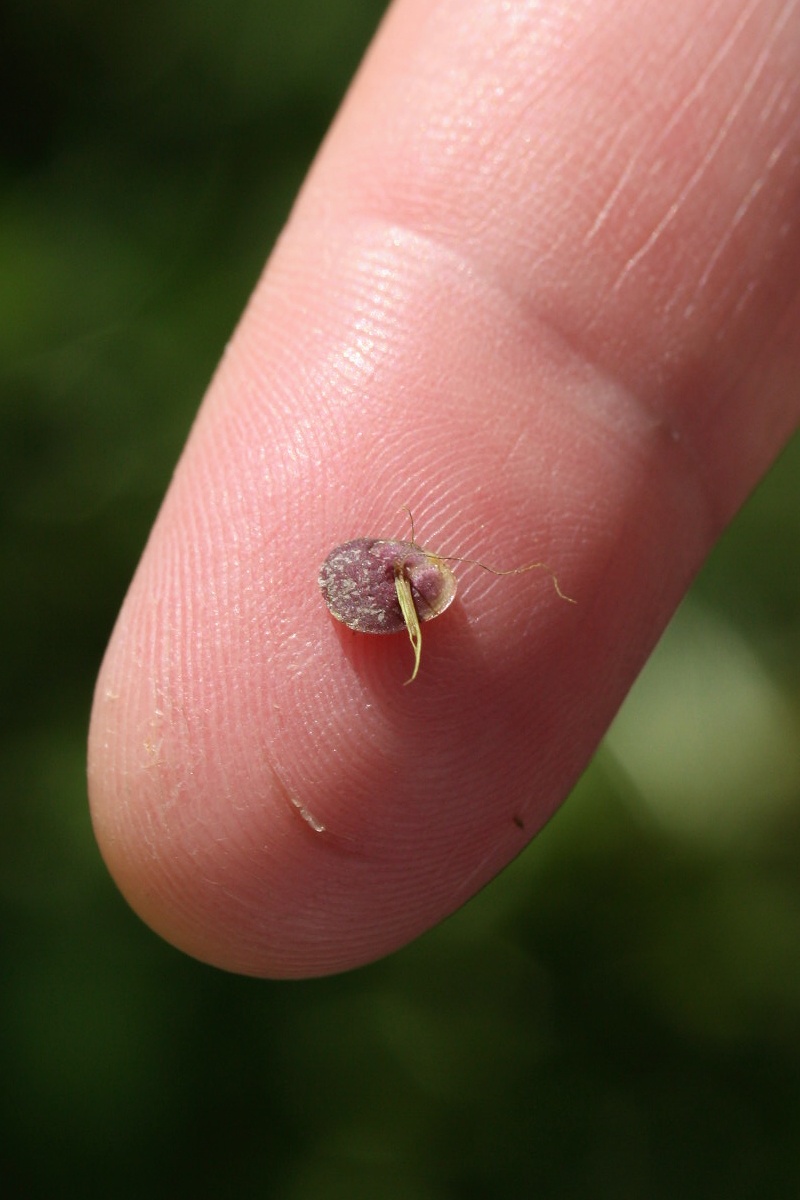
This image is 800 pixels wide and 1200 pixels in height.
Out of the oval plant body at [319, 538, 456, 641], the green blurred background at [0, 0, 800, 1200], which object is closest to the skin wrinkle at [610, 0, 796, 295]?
the oval plant body at [319, 538, 456, 641]

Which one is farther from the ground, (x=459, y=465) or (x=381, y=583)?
(x=459, y=465)

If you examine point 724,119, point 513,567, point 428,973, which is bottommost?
point 428,973

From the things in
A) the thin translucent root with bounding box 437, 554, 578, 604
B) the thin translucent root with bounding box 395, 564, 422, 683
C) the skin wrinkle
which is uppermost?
the skin wrinkle

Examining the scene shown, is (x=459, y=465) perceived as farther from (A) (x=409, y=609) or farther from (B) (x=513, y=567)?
(A) (x=409, y=609)

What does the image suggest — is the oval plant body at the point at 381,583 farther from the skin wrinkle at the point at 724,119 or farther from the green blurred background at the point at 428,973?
the green blurred background at the point at 428,973

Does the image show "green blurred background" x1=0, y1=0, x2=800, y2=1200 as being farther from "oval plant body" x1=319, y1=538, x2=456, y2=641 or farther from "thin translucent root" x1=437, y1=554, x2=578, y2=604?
"oval plant body" x1=319, y1=538, x2=456, y2=641

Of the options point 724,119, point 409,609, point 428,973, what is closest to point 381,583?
point 409,609
